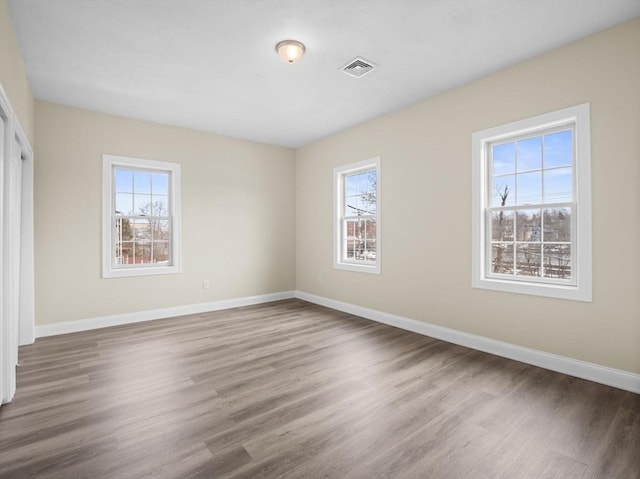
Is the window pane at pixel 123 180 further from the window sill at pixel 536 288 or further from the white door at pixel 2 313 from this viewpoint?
the window sill at pixel 536 288

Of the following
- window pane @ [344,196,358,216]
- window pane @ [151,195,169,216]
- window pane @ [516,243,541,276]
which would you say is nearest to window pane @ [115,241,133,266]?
window pane @ [151,195,169,216]

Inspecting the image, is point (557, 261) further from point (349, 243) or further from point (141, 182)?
point (141, 182)

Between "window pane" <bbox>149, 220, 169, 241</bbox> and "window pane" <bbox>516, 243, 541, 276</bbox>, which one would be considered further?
"window pane" <bbox>149, 220, 169, 241</bbox>

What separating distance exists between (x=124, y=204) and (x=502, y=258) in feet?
16.2

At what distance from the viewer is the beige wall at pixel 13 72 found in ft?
7.47

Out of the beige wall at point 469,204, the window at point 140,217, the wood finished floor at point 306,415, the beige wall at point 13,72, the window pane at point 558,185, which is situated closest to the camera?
the wood finished floor at point 306,415

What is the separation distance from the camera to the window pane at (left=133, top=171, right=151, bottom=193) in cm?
469

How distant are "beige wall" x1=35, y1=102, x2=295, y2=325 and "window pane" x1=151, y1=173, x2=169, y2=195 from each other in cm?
25

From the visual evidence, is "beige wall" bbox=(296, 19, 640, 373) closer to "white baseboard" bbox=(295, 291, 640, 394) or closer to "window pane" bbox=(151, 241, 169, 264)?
"white baseboard" bbox=(295, 291, 640, 394)

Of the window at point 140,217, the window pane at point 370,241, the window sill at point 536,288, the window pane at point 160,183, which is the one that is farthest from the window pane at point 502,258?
the window pane at point 160,183

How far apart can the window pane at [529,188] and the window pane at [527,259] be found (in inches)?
17.7

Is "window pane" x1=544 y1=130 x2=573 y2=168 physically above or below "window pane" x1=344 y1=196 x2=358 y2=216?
above

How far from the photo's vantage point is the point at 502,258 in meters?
3.41

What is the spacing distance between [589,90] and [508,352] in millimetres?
2462
